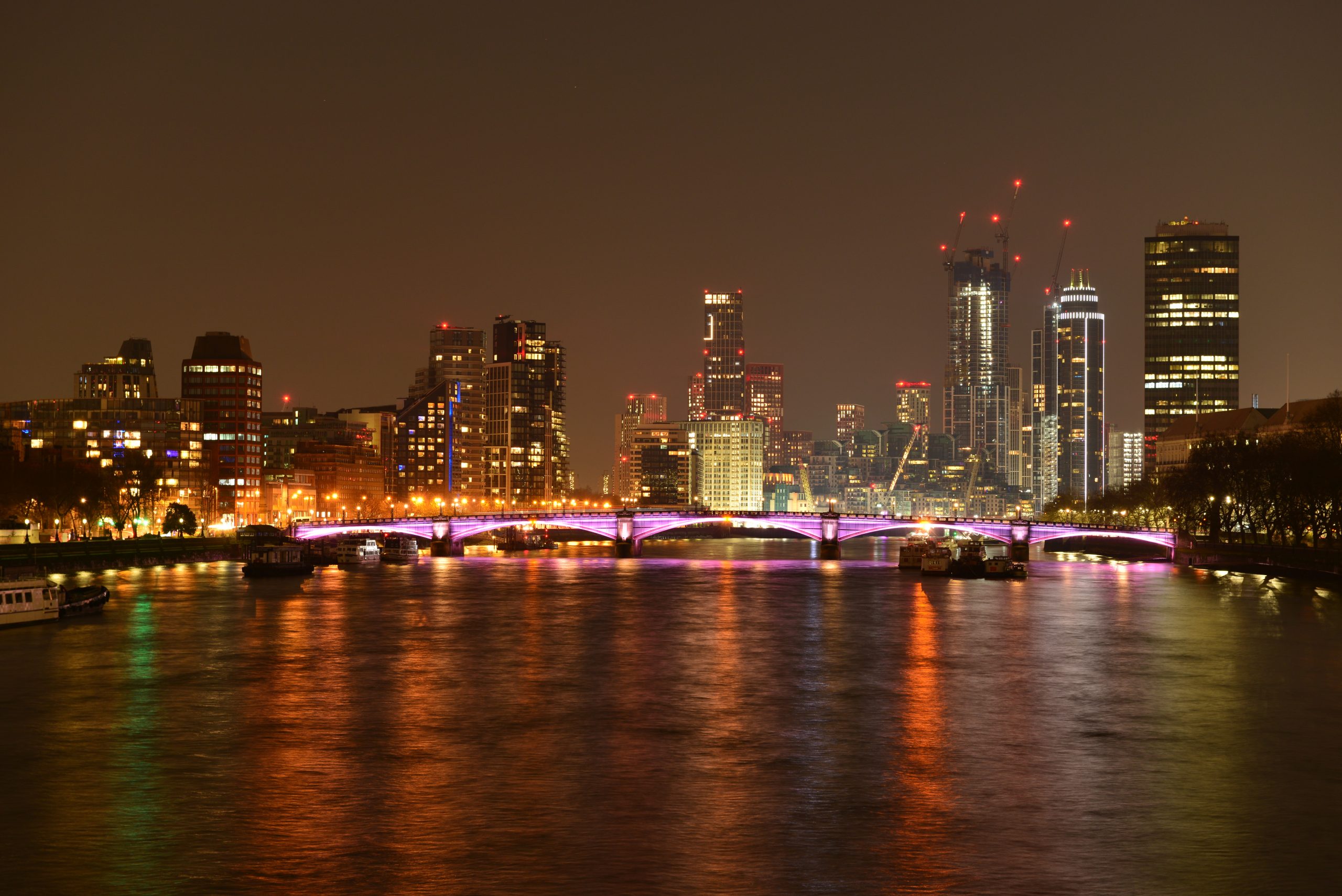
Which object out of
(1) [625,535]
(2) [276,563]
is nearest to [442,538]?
(1) [625,535]

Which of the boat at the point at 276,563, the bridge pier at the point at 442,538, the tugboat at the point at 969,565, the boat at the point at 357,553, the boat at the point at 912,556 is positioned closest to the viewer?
the boat at the point at 276,563

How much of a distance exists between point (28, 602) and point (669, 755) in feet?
180

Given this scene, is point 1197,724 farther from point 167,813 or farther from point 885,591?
point 885,591

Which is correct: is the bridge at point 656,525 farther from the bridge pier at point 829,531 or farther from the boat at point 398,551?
the boat at point 398,551

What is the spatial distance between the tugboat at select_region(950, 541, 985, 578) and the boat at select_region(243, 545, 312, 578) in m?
63.1

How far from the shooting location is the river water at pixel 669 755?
30.1 m

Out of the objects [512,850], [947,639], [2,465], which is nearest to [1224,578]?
[947,639]

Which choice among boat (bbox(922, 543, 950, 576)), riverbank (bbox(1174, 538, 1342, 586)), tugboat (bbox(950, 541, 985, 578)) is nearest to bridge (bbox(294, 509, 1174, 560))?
riverbank (bbox(1174, 538, 1342, 586))

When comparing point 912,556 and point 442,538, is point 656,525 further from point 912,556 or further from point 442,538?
point 912,556

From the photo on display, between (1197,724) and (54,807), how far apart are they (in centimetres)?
3583

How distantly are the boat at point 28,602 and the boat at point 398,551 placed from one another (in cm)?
7930

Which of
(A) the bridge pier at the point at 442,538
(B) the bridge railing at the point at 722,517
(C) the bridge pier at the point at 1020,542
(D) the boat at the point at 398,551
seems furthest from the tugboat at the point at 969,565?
(A) the bridge pier at the point at 442,538

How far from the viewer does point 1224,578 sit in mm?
130500

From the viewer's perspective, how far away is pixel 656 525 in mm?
192625
